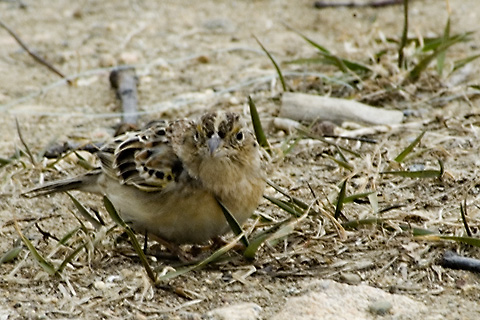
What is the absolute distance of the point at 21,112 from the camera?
6988 mm

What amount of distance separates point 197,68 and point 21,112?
1.57 meters

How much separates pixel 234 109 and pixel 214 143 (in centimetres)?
231

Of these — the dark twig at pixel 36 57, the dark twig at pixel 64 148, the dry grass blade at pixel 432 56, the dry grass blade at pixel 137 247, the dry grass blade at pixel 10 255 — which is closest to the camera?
the dry grass blade at pixel 137 247

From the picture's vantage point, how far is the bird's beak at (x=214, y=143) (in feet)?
14.1

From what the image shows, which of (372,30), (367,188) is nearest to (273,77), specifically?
(372,30)

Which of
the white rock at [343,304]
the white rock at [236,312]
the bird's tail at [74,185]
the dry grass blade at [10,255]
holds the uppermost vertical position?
the white rock at [343,304]

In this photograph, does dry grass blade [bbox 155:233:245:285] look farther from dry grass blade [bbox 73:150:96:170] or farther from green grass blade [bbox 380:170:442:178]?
dry grass blade [bbox 73:150:96:170]

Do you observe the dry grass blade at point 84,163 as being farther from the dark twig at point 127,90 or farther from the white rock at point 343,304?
the white rock at point 343,304

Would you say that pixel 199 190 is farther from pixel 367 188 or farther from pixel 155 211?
pixel 367 188

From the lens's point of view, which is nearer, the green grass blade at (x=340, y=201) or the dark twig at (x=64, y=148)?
the green grass blade at (x=340, y=201)

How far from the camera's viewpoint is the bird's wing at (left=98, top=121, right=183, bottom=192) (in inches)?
174

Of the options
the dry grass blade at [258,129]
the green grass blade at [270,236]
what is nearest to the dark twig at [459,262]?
the green grass blade at [270,236]

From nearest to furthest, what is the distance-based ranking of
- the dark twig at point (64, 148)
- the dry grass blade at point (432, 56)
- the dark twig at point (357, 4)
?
the dark twig at point (64, 148), the dry grass blade at point (432, 56), the dark twig at point (357, 4)

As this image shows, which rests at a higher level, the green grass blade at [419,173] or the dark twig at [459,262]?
the green grass blade at [419,173]
